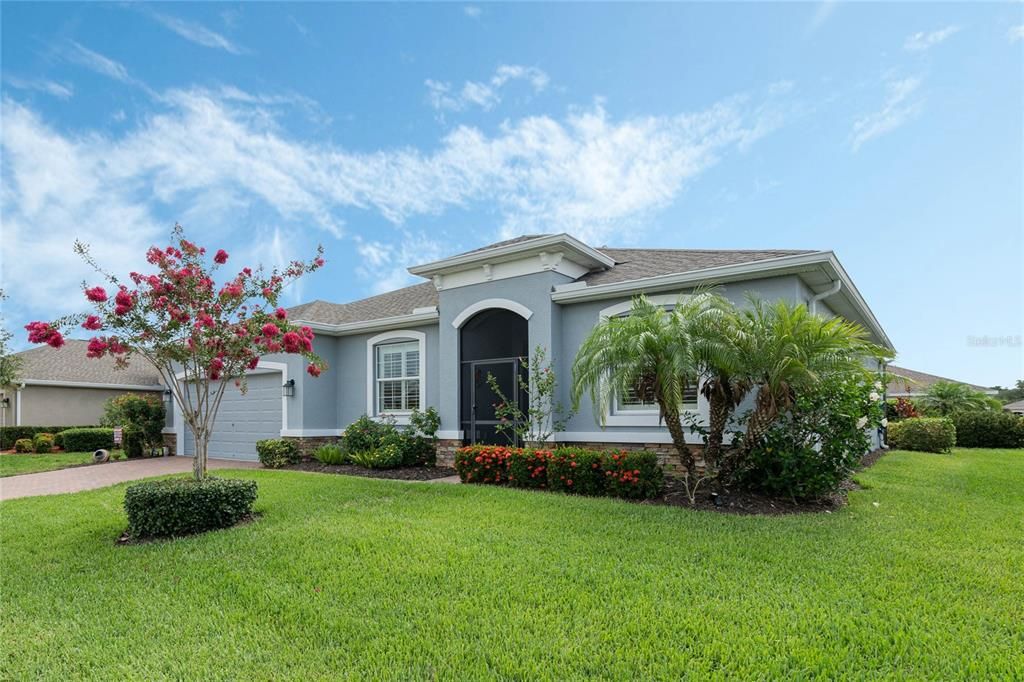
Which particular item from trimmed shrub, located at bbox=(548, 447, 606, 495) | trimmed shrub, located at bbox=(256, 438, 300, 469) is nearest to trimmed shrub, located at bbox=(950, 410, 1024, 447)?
trimmed shrub, located at bbox=(548, 447, 606, 495)

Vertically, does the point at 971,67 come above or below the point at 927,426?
above

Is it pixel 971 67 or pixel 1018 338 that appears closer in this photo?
pixel 971 67

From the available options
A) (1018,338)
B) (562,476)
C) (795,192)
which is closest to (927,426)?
(1018,338)

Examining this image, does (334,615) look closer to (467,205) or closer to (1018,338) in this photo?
(467,205)

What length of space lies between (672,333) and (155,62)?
31.6 feet

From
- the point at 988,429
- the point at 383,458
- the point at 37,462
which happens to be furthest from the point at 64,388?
the point at 988,429

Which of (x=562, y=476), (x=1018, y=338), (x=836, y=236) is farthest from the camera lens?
(x=1018, y=338)

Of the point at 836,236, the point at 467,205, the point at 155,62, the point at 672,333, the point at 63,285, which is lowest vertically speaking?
the point at 672,333

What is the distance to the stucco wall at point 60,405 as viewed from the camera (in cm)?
2212

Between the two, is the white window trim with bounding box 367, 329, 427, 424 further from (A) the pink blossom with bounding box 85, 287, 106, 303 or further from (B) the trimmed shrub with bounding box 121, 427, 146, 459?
(B) the trimmed shrub with bounding box 121, 427, 146, 459

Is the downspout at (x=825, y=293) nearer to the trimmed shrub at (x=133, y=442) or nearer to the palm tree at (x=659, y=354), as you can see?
the palm tree at (x=659, y=354)

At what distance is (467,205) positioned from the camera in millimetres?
14703

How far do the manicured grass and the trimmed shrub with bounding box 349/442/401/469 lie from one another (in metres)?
9.60

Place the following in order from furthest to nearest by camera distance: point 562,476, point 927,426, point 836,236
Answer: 1. point 927,426
2. point 836,236
3. point 562,476
